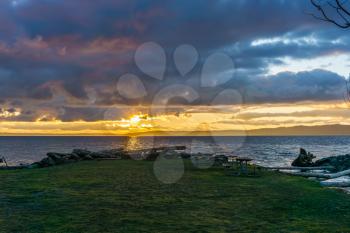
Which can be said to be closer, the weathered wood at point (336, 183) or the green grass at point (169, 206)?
the green grass at point (169, 206)

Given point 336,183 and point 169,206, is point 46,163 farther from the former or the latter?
point 336,183

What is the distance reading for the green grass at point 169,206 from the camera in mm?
12758

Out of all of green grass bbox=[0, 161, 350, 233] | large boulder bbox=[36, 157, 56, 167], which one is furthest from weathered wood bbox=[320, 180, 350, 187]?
large boulder bbox=[36, 157, 56, 167]

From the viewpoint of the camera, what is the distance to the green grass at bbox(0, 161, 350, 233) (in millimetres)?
12758

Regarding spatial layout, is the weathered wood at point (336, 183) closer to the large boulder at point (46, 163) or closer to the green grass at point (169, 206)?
the green grass at point (169, 206)

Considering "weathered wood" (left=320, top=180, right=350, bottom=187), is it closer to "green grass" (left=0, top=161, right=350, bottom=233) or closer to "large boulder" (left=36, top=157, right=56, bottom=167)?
"green grass" (left=0, top=161, right=350, bottom=233)

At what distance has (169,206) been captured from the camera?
53.1ft

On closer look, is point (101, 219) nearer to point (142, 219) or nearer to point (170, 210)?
point (142, 219)

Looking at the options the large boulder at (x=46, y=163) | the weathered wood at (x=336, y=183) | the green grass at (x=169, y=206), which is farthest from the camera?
the large boulder at (x=46, y=163)

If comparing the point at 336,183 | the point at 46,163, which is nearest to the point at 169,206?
the point at 336,183

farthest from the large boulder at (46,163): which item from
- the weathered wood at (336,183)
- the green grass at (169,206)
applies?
the weathered wood at (336,183)

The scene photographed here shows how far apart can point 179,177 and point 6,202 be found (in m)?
13.2

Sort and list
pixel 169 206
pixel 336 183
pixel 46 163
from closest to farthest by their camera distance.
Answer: pixel 169 206 < pixel 336 183 < pixel 46 163

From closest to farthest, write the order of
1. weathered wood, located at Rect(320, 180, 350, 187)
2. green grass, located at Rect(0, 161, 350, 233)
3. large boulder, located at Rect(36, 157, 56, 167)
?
green grass, located at Rect(0, 161, 350, 233), weathered wood, located at Rect(320, 180, 350, 187), large boulder, located at Rect(36, 157, 56, 167)
